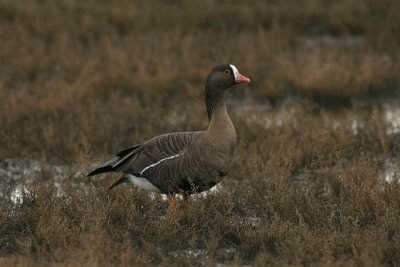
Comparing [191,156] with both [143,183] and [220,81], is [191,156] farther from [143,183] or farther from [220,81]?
[220,81]

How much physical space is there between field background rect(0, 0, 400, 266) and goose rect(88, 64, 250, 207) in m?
0.28

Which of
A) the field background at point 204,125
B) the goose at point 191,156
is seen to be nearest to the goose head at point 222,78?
the goose at point 191,156

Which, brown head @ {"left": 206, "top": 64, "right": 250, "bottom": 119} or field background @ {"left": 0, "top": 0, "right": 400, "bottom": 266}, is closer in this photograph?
field background @ {"left": 0, "top": 0, "right": 400, "bottom": 266}

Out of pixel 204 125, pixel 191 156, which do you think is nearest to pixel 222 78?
pixel 191 156

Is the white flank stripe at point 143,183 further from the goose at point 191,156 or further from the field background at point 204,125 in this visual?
the field background at point 204,125

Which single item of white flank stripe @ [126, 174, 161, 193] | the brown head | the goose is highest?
the brown head

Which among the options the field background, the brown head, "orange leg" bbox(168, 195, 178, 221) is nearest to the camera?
the field background

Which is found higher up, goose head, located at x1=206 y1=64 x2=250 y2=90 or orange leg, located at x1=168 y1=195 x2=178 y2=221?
goose head, located at x1=206 y1=64 x2=250 y2=90

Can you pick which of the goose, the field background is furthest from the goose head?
the field background

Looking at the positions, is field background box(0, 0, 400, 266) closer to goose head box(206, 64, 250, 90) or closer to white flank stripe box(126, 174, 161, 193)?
white flank stripe box(126, 174, 161, 193)

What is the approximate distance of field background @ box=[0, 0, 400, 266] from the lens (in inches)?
251

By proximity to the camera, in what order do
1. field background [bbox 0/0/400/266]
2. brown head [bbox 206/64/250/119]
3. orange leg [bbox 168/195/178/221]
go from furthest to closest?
brown head [bbox 206/64/250/119] < orange leg [bbox 168/195/178/221] < field background [bbox 0/0/400/266]

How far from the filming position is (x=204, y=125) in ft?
35.3

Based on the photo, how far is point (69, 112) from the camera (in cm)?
1098
